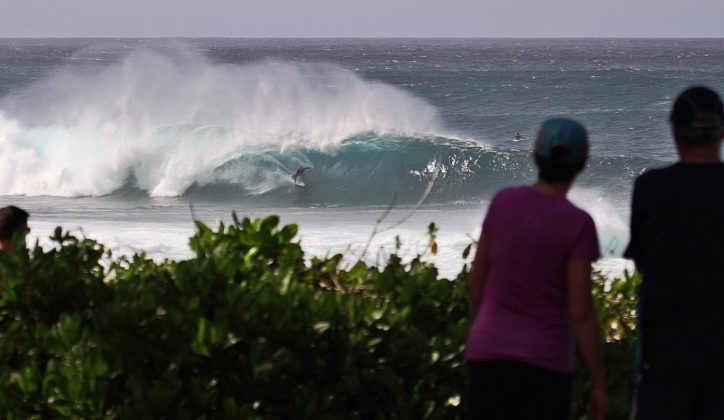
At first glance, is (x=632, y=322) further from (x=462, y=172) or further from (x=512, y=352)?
(x=462, y=172)

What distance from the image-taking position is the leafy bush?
334cm

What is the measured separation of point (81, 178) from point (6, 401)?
64.9 feet

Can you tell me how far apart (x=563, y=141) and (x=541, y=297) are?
40 centimetres

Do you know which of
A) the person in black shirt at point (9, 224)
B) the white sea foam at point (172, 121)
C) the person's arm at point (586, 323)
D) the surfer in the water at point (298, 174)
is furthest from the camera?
the white sea foam at point (172, 121)

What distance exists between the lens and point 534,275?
2842 millimetres

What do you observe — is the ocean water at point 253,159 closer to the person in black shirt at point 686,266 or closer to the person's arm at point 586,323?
the person in black shirt at point 686,266

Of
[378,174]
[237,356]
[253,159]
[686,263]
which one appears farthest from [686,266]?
[253,159]

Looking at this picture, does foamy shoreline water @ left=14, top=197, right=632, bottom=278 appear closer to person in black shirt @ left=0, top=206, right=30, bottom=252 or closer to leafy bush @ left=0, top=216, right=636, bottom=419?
person in black shirt @ left=0, top=206, right=30, bottom=252

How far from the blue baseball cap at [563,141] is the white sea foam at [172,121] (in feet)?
63.1

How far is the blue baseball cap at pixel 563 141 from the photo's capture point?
284 cm

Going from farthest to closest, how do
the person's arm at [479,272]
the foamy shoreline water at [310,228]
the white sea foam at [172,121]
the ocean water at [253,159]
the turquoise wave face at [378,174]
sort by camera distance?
the white sea foam at [172,121] → the turquoise wave face at [378,174] → the ocean water at [253,159] → the foamy shoreline water at [310,228] → the person's arm at [479,272]

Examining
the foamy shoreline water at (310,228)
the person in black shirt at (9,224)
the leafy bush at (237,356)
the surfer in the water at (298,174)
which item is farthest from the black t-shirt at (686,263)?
the surfer in the water at (298,174)

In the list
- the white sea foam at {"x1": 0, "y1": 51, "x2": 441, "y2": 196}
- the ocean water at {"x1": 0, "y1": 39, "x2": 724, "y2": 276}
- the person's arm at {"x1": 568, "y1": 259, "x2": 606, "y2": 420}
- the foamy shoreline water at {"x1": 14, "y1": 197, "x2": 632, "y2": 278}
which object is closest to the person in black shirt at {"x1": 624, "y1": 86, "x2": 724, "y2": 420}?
the person's arm at {"x1": 568, "y1": 259, "x2": 606, "y2": 420}

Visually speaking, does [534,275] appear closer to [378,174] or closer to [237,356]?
[237,356]
